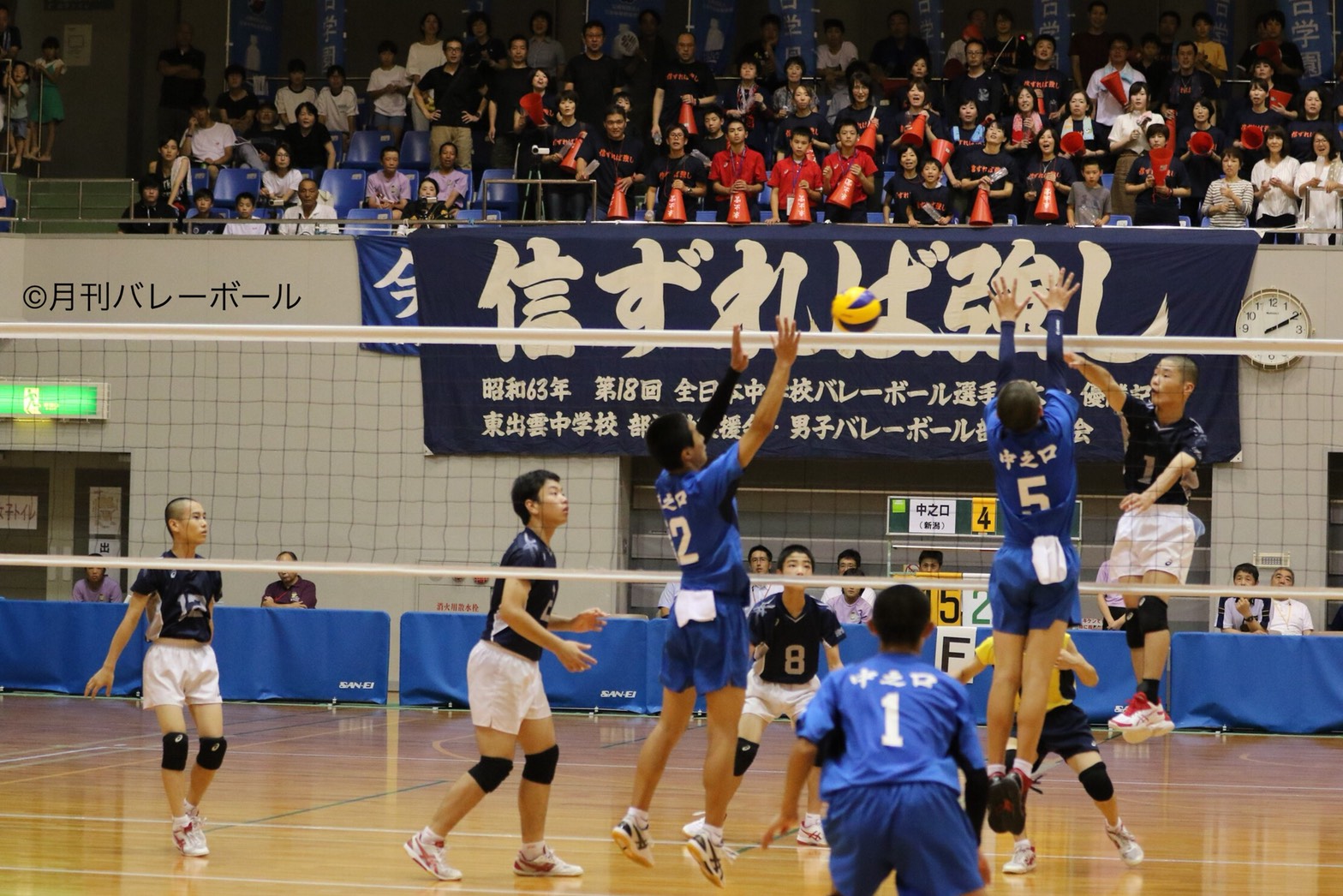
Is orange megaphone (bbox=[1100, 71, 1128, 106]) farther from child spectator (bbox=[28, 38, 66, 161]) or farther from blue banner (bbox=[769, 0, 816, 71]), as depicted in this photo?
child spectator (bbox=[28, 38, 66, 161])

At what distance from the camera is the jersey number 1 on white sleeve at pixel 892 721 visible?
4.68 meters

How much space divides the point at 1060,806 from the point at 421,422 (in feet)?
30.6

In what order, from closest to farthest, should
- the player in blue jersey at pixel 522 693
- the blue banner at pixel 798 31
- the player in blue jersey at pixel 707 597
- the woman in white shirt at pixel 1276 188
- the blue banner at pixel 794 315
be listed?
the player in blue jersey at pixel 707 597 → the player in blue jersey at pixel 522 693 → the blue banner at pixel 794 315 → the woman in white shirt at pixel 1276 188 → the blue banner at pixel 798 31

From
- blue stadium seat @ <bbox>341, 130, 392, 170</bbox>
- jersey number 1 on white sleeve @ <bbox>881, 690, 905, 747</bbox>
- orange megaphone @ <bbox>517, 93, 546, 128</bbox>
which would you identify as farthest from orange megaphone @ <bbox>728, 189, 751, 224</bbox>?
jersey number 1 on white sleeve @ <bbox>881, 690, 905, 747</bbox>

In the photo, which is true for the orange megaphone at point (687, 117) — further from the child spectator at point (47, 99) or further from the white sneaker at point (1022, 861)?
the white sneaker at point (1022, 861)

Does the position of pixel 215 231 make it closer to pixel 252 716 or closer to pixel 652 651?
pixel 252 716

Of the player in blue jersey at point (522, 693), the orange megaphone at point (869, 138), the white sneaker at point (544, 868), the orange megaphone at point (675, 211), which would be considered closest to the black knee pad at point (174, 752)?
the player in blue jersey at point (522, 693)

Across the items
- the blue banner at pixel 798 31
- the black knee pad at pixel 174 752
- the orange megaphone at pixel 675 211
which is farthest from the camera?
the blue banner at pixel 798 31

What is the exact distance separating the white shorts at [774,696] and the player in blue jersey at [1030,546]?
203 centimetres

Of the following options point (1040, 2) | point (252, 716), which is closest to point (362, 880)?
point (252, 716)

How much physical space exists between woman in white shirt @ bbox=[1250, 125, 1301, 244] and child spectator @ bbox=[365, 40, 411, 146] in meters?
10.3

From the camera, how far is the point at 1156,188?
16266 mm

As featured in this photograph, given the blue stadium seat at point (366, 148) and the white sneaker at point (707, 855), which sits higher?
the blue stadium seat at point (366, 148)

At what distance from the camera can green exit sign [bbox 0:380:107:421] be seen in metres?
17.2
